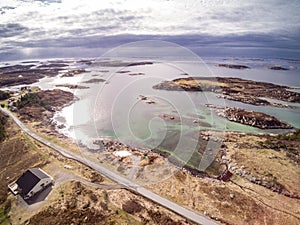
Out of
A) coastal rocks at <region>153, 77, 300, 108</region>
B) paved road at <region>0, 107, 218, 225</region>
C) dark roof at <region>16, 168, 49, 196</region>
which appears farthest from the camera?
coastal rocks at <region>153, 77, 300, 108</region>

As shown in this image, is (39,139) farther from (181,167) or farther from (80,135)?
(181,167)

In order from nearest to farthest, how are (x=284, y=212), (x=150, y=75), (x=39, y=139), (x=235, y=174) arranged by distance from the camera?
(x=284, y=212)
(x=235, y=174)
(x=39, y=139)
(x=150, y=75)

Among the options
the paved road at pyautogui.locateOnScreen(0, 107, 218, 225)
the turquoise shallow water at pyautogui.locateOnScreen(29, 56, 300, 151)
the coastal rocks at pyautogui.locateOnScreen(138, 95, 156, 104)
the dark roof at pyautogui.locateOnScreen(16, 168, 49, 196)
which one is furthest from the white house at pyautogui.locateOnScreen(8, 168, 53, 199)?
the coastal rocks at pyautogui.locateOnScreen(138, 95, 156, 104)

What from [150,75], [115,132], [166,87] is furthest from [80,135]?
[150,75]

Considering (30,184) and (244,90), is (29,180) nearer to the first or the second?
(30,184)

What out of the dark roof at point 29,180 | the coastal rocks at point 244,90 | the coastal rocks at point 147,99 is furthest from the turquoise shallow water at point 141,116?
the dark roof at point 29,180

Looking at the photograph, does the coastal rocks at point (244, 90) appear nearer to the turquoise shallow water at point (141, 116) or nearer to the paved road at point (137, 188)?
the turquoise shallow water at point (141, 116)

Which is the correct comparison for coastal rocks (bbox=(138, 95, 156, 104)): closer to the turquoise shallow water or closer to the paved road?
the turquoise shallow water
